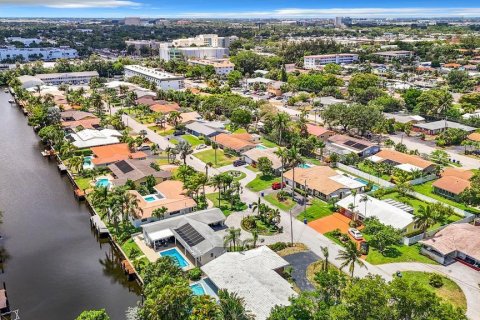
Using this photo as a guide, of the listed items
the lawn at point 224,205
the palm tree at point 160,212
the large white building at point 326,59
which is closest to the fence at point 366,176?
the lawn at point 224,205

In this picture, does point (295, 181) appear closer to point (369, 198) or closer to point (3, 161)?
point (369, 198)

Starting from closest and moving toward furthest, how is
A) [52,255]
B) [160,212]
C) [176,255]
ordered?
[176,255], [52,255], [160,212]

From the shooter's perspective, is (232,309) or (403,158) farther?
(403,158)

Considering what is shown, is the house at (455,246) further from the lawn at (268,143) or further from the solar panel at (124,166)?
the solar panel at (124,166)

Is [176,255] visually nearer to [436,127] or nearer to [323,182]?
[323,182]

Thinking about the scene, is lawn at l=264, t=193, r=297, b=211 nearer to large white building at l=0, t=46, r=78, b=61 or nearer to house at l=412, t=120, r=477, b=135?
house at l=412, t=120, r=477, b=135

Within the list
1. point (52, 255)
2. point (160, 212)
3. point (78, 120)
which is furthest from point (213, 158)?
point (78, 120)

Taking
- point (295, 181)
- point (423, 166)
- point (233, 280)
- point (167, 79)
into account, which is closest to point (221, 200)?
point (295, 181)
